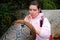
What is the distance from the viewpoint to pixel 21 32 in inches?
152

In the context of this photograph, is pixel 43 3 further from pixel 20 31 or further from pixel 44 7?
pixel 20 31

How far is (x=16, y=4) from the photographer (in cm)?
898

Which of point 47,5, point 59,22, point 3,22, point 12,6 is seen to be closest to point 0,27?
point 3,22

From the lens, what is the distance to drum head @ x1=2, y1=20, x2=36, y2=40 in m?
3.80

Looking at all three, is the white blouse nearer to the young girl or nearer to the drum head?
the young girl

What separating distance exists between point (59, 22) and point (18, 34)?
5782mm

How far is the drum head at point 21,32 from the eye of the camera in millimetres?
3797

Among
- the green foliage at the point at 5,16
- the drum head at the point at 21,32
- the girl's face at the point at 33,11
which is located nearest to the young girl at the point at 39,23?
the girl's face at the point at 33,11

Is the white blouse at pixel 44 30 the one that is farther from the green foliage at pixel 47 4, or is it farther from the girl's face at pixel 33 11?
the green foliage at pixel 47 4

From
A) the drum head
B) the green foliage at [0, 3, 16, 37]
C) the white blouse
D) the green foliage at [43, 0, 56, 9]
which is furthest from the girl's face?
the green foliage at [43, 0, 56, 9]

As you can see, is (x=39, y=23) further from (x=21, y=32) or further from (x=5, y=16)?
(x=5, y=16)

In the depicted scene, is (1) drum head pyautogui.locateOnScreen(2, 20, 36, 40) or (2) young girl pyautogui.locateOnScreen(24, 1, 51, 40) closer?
(1) drum head pyautogui.locateOnScreen(2, 20, 36, 40)

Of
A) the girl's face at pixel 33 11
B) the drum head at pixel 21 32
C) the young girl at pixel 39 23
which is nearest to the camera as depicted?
the drum head at pixel 21 32

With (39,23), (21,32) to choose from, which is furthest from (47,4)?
(21,32)
